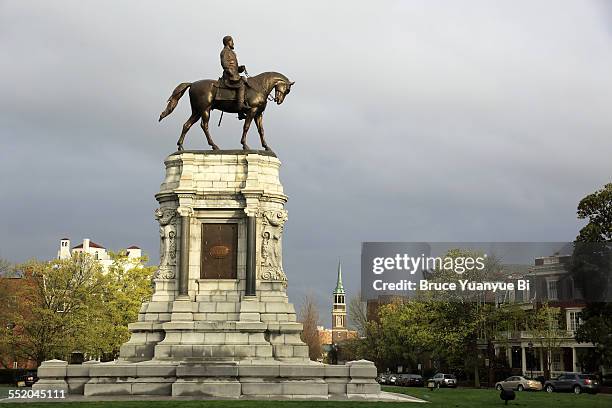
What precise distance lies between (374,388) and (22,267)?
44254 mm

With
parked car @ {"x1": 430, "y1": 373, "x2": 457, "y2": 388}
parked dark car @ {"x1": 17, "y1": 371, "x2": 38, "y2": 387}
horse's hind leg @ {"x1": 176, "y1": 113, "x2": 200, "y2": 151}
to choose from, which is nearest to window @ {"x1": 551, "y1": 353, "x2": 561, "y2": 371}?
parked car @ {"x1": 430, "y1": 373, "x2": 457, "y2": 388}

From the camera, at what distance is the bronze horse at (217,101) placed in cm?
3506

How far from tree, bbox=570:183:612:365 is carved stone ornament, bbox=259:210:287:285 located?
1070 inches

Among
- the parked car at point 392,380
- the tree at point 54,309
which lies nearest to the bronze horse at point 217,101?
the tree at point 54,309

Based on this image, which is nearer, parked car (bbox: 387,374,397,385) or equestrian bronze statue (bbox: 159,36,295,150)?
equestrian bronze statue (bbox: 159,36,295,150)

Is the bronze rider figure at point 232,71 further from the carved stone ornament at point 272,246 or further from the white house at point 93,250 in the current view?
the white house at point 93,250

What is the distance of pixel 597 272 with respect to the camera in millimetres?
52219

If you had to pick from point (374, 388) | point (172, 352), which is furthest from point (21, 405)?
point (374, 388)

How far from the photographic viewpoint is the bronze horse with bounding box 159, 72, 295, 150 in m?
35.1

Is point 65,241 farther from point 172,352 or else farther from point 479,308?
point 172,352

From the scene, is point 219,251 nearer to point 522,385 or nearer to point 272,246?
point 272,246

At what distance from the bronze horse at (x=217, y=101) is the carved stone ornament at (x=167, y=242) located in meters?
3.24

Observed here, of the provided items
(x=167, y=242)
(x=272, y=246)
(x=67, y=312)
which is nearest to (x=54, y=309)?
(x=67, y=312)

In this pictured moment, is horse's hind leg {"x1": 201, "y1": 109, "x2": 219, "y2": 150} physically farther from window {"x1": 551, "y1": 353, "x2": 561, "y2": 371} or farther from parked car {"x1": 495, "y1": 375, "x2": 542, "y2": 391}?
window {"x1": 551, "y1": 353, "x2": 561, "y2": 371}
